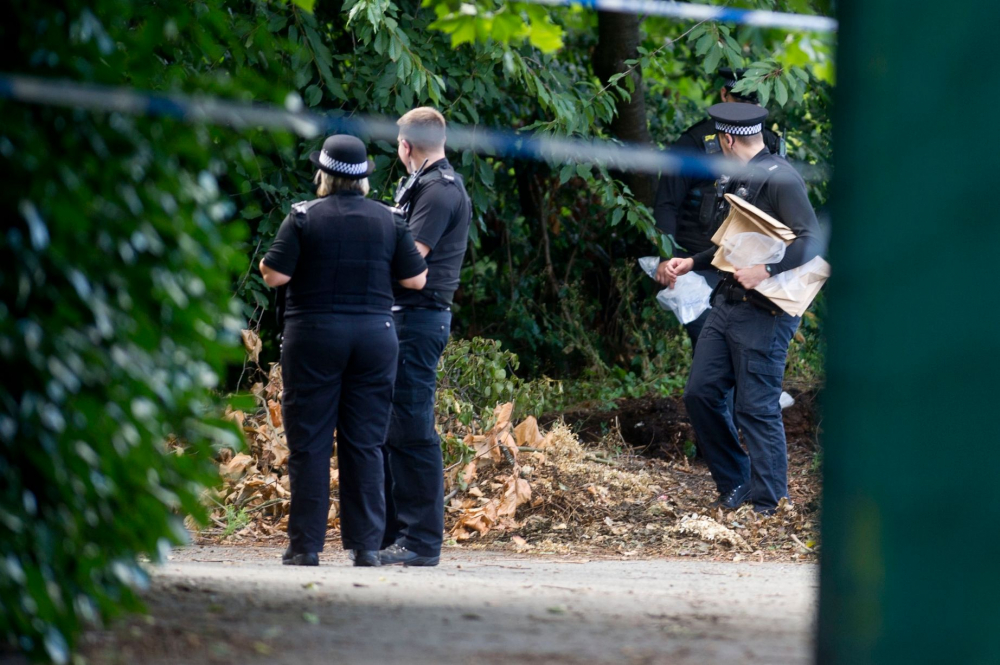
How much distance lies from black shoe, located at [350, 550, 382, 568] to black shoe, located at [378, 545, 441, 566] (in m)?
0.11

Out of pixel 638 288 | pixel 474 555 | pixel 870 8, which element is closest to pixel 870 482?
pixel 870 8

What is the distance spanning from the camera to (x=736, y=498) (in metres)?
6.88

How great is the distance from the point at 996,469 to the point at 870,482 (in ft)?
0.65

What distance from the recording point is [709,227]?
25.0ft

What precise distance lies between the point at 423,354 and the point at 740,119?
247 cm

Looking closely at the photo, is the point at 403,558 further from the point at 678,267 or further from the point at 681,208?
the point at 681,208

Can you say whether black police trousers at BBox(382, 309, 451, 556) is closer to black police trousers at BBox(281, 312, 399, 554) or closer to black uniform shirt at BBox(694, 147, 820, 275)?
black police trousers at BBox(281, 312, 399, 554)

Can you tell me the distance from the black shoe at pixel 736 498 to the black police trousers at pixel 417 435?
195 cm

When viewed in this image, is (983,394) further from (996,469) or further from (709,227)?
(709,227)

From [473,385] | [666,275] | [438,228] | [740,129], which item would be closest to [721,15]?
[438,228]

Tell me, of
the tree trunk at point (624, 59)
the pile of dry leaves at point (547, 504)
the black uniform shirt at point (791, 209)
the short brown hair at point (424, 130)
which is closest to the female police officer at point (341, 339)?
the short brown hair at point (424, 130)

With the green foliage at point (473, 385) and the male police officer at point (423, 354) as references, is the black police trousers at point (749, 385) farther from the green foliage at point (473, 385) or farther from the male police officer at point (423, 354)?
the male police officer at point (423, 354)

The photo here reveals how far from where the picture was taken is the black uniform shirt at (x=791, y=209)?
21.7ft

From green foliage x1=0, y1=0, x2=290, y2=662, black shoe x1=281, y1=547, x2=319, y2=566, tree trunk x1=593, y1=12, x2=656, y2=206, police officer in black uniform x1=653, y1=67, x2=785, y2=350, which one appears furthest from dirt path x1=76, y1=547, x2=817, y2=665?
tree trunk x1=593, y1=12, x2=656, y2=206
